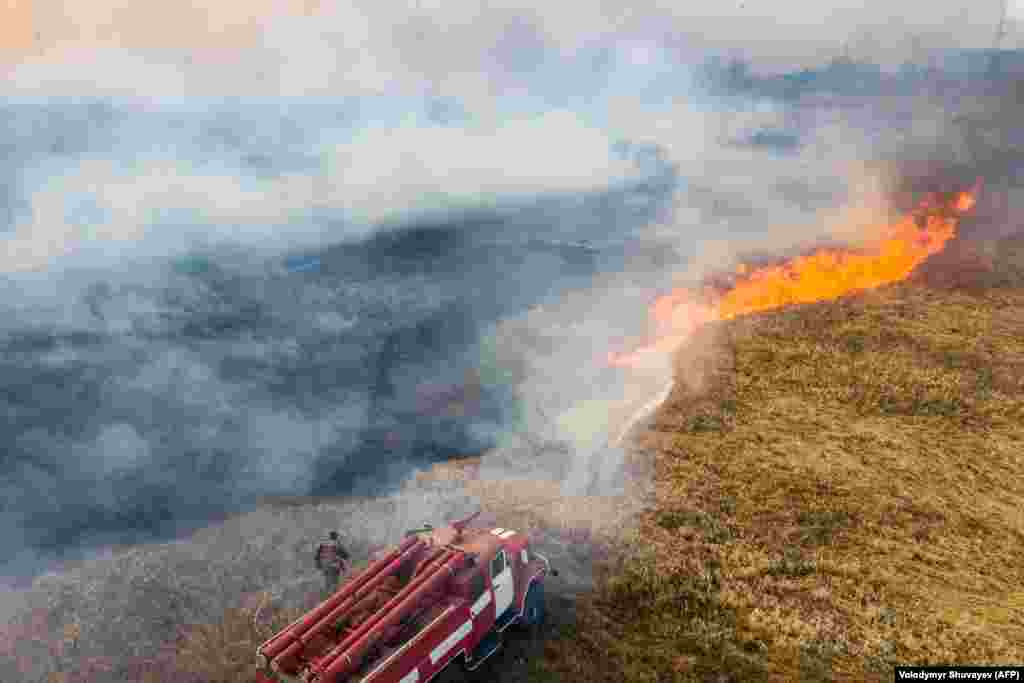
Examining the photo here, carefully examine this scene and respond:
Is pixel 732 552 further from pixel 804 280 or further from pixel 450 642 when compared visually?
pixel 804 280

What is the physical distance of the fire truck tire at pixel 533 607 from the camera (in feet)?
43.5

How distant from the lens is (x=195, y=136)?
32812mm

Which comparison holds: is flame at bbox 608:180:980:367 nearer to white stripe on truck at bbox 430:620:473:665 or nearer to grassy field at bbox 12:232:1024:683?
grassy field at bbox 12:232:1024:683

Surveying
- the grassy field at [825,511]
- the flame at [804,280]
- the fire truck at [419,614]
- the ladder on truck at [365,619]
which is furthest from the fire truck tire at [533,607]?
the flame at [804,280]

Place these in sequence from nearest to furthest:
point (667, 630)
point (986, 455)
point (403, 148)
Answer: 1. point (667, 630)
2. point (986, 455)
3. point (403, 148)

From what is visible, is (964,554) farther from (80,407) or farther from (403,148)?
(403,148)

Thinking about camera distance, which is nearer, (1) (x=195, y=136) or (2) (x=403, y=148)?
(1) (x=195, y=136)

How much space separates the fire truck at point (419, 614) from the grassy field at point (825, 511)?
139 centimetres

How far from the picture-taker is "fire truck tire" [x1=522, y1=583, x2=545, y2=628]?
13.3 meters

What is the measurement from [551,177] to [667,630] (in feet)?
120

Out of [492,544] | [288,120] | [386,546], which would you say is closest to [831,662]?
[492,544]

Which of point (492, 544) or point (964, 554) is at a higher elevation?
point (492, 544)

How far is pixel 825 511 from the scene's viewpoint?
17.3m

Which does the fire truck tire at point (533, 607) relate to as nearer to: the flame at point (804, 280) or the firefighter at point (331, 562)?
the firefighter at point (331, 562)
